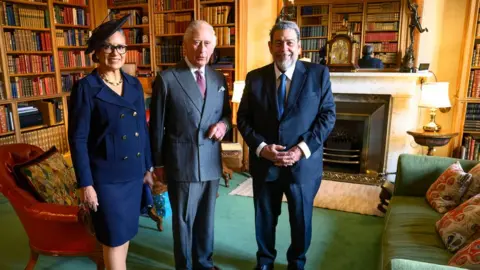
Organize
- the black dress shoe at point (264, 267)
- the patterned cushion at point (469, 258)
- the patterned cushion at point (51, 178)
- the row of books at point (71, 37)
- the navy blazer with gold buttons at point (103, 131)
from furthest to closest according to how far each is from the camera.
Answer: the row of books at point (71, 37)
the black dress shoe at point (264, 267)
the patterned cushion at point (51, 178)
the navy blazer with gold buttons at point (103, 131)
the patterned cushion at point (469, 258)

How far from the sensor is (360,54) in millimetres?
4008

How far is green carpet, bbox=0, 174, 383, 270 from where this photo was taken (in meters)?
2.28

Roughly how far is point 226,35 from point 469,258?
11.4 feet

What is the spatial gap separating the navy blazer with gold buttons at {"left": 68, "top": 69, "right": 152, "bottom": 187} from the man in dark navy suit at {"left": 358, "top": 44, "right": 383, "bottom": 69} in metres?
3.02

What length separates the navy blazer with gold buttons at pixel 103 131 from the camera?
4.76 feet

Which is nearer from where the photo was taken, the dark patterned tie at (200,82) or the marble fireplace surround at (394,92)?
the dark patterned tie at (200,82)

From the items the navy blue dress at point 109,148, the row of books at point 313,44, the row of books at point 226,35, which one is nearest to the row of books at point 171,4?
the row of books at point 226,35

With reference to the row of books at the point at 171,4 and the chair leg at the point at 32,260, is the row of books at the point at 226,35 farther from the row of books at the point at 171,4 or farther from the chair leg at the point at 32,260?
the chair leg at the point at 32,260

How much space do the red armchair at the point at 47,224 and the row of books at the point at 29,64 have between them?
2.49 metres

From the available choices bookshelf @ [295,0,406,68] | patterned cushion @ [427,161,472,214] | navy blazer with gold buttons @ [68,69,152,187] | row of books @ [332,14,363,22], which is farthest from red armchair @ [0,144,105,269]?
row of books @ [332,14,363,22]

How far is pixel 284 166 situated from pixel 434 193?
3.42 ft

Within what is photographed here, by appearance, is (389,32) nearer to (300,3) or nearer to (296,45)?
(300,3)

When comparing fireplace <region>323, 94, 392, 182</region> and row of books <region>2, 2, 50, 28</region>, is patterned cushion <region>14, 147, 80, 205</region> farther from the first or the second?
fireplace <region>323, 94, 392, 182</region>

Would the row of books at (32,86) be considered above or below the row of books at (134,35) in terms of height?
below
